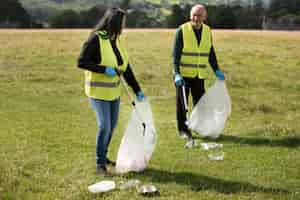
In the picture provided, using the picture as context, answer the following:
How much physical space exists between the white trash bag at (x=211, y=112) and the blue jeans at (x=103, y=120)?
2.12 meters

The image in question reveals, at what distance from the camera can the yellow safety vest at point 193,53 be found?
7.19m

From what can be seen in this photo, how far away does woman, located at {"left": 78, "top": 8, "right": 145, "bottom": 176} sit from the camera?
5238 mm

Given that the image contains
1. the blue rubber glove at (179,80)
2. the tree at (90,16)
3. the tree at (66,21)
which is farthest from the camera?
the tree at (66,21)

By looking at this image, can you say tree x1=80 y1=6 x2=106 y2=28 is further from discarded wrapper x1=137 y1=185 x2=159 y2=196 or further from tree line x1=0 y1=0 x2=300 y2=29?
discarded wrapper x1=137 y1=185 x2=159 y2=196

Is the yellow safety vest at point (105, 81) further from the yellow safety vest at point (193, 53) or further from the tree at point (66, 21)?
the tree at point (66, 21)

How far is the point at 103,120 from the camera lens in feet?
17.9

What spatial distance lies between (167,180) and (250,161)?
144 centimetres

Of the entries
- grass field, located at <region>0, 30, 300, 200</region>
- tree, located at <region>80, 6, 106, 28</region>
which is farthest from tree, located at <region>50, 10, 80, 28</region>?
grass field, located at <region>0, 30, 300, 200</region>

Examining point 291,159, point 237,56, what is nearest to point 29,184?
point 291,159

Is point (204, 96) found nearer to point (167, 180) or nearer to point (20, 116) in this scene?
point (167, 180)

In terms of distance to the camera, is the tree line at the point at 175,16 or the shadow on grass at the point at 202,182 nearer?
the shadow on grass at the point at 202,182

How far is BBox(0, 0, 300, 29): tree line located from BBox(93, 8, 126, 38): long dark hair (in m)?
36.5

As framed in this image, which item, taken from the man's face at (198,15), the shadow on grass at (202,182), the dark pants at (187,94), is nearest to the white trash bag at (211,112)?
the dark pants at (187,94)

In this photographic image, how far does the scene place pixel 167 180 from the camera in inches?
221
